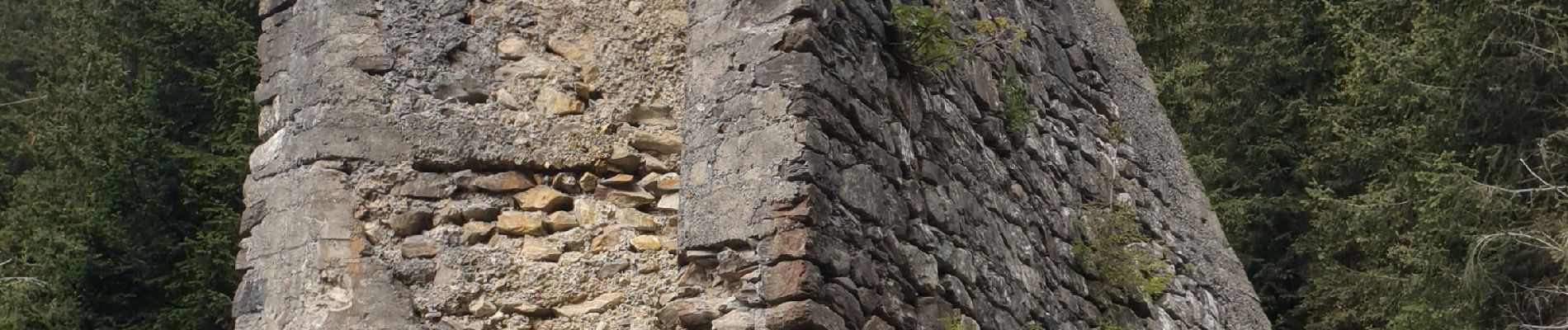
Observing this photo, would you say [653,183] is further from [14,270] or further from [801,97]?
[14,270]

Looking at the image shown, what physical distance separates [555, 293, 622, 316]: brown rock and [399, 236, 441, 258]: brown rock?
1.36 feet

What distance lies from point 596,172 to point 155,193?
37.5 ft

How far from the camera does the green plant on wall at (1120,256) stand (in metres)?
7.03

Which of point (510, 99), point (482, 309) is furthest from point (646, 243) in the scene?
point (510, 99)

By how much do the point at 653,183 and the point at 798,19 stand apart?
68 centimetres

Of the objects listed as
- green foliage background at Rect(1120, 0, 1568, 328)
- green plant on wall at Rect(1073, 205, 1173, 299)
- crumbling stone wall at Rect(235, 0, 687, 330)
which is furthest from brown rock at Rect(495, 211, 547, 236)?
green foliage background at Rect(1120, 0, 1568, 328)

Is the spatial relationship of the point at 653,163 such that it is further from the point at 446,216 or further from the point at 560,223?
the point at 446,216

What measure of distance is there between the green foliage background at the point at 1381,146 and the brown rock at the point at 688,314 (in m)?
10.0

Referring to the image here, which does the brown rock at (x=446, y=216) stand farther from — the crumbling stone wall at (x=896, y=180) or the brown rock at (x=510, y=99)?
the crumbling stone wall at (x=896, y=180)

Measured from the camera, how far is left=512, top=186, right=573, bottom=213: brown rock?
202 inches

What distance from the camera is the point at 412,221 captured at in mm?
5086

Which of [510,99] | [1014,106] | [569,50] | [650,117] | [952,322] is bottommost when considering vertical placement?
[952,322]

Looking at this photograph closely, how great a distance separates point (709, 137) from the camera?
4.94 m

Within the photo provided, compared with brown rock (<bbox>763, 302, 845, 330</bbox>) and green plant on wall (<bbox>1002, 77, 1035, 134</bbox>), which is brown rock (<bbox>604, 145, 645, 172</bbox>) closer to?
brown rock (<bbox>763, 302, 845, 330</bbox>)
